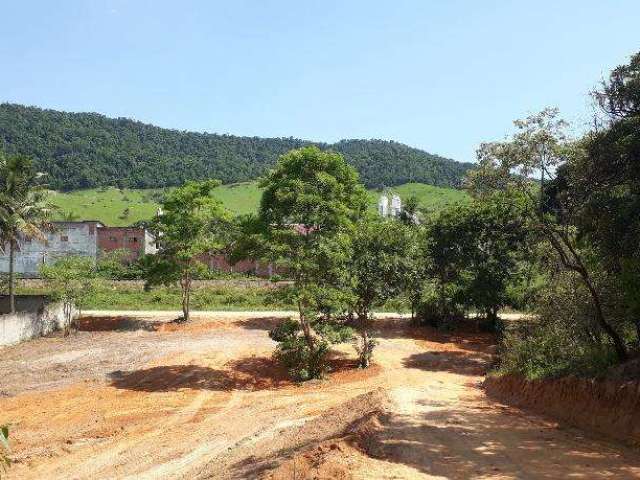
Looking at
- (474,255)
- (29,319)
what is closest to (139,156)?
(29,319)

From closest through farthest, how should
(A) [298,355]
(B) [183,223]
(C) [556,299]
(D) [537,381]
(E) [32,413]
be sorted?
1. (D) [537,381]
2. (C) [556,299]
3. (E) [32,413]
4. (A) [298,355]
5. (B) [183,223]

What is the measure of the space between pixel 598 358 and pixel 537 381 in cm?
227

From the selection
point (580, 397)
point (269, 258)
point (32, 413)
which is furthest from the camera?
point (269, 258)

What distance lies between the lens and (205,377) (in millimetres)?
25891

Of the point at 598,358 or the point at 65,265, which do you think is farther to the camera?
the point at 65,265

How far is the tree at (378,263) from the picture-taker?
2573cm

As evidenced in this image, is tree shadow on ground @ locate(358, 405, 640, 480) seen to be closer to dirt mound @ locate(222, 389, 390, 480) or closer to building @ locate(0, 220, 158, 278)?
dirt mound @ locate(222, 389, 390, 480)

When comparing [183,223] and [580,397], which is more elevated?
[183,223]

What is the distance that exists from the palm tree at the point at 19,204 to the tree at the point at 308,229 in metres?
20.1

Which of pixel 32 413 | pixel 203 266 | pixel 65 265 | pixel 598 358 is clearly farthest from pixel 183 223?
pixel 598 358

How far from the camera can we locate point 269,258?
947 inches

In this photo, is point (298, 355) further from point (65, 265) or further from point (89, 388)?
point (65, 265)

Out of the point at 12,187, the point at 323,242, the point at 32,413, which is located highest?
the point at 12,187

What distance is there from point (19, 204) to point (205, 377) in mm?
20865
